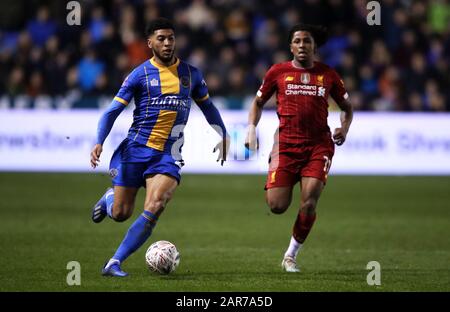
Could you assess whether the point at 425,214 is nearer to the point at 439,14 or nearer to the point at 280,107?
the point at 280,107

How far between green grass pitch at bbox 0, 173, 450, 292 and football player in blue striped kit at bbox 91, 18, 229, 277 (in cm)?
86

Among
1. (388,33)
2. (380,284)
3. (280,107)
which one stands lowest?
(380,284)

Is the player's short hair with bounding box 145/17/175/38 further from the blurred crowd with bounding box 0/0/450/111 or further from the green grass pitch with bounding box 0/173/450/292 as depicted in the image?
the blurred crowd with bounding box 0/0/450/111

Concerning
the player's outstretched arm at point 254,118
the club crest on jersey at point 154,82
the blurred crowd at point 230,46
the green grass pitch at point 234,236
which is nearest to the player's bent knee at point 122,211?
the green grass pitch at point 234,236

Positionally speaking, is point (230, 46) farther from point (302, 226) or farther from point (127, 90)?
point (127, 90)

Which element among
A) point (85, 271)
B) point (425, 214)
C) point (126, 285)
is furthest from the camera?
point (425, 214)

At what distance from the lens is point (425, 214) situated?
49.5ft

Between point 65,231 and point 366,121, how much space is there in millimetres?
8667

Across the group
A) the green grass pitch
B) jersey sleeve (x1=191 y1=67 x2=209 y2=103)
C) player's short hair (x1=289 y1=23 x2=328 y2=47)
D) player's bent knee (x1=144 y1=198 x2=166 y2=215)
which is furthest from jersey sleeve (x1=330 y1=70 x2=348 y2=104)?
player's bent knee (x1=144 y1=198 x2=166 y2=215)

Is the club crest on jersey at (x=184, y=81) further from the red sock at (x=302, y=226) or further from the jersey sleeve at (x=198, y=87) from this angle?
the red sock at (x=302, y=226)

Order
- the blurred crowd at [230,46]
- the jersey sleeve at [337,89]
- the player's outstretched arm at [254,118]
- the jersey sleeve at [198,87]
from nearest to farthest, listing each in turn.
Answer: the jersey sleeve at [198,87] < the player's outstretched arm at [254,118] < the jersey sleeve at [337,89] < the blurred crowd at [230,46]

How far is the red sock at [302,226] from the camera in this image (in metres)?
9.77

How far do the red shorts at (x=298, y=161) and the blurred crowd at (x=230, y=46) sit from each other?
10.6 m
